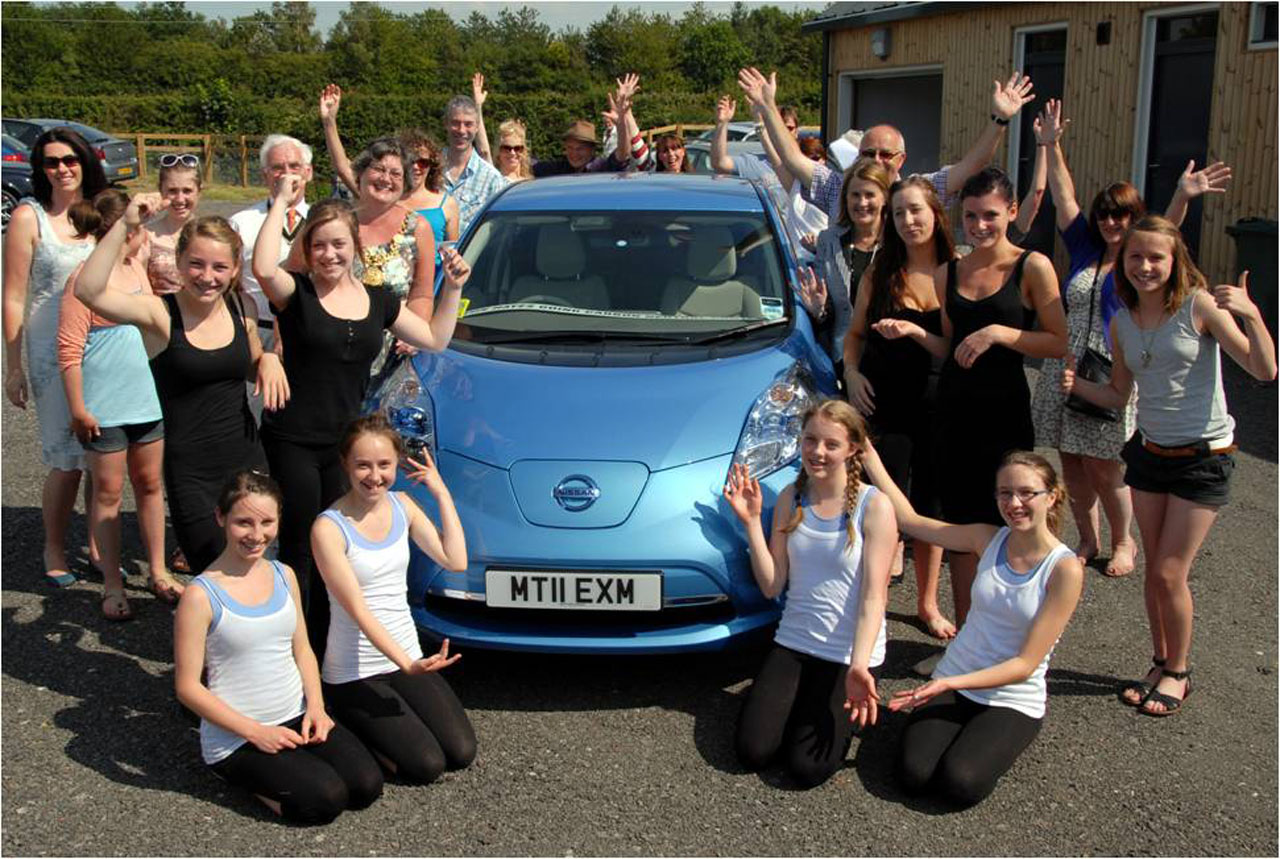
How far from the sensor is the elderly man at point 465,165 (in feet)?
23.4

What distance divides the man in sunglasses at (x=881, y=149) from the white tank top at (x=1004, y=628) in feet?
7.21

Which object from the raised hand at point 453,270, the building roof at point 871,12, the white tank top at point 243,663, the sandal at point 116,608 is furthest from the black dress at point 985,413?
the building roof at point 871,12

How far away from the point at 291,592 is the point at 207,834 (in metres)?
0.72

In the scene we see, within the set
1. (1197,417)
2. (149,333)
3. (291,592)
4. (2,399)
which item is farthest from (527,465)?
(2,399)

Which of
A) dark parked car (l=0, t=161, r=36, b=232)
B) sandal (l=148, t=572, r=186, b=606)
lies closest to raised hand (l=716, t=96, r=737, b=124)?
sandal (l=148, t=572, r=186, b=606)

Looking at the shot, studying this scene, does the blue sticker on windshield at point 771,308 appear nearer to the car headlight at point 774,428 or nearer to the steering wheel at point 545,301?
the car headlight at point 774,428

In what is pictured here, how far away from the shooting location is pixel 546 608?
4035mm

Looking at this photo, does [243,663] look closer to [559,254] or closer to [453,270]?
[453,270]

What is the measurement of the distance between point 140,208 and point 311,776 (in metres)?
1.96

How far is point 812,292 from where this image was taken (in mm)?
5398

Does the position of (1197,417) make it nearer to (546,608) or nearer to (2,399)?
(546,608)

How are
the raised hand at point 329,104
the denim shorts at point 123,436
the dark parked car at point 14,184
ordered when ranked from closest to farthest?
1. the denim shorts at point 123,436
2. the raised hand at point 329,104
3. the dark parked car at point 14,184

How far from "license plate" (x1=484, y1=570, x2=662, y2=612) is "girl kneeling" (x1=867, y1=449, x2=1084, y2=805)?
2.80ft

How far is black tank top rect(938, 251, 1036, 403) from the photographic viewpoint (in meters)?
4.43
